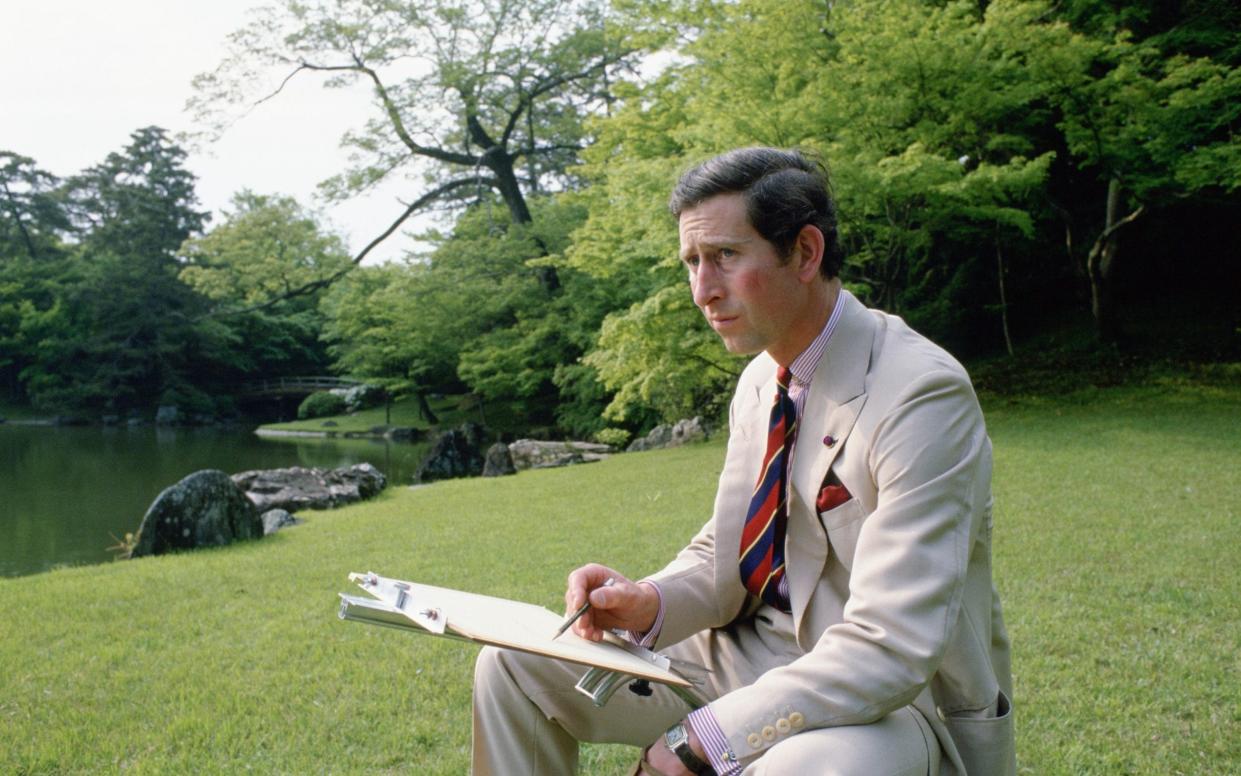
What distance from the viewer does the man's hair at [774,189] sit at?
178cm

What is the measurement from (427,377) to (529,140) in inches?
387

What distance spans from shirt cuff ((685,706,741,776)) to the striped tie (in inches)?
17.3

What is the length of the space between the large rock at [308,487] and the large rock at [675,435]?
5851 mm

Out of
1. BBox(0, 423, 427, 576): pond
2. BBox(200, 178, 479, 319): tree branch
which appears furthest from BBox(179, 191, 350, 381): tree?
BBox(0, 423, 427, 576): pond

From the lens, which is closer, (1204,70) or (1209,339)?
(1204,70)

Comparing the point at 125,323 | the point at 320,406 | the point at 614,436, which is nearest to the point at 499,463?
the point at 614,436

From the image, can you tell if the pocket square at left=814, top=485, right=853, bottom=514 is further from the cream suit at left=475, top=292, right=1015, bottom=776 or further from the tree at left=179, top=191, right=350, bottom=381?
the tree at left=179, top=191, right=350, bottom=381

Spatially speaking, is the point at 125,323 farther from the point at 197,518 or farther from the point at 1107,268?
the point at 1107,268

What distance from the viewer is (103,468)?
18453 mm

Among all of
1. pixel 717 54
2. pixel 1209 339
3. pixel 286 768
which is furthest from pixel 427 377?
pixel 286 768

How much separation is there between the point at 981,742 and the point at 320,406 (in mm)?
37433

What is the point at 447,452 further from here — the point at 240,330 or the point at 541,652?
the point at 240,330

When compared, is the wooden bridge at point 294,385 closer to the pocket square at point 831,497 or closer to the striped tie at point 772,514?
the striped tie at point 772,514

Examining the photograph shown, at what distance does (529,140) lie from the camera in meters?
25.3
